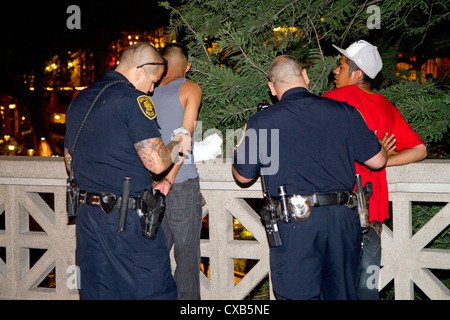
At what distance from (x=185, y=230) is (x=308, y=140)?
4.03 feet

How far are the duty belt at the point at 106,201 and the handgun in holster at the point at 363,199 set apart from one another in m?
1.42

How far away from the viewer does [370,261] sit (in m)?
3.40

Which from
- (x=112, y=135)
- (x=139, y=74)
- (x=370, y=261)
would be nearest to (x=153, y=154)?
(x=112, y=135)

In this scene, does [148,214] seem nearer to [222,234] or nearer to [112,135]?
[112,135]

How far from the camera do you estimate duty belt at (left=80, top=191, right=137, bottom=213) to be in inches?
120

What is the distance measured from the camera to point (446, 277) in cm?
466

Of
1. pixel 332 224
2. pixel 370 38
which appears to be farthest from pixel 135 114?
pixel 370 38

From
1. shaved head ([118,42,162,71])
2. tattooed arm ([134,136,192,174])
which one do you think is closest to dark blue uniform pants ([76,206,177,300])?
tattooed arm ([134,136,192,174])

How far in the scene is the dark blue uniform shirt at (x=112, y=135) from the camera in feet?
9.82

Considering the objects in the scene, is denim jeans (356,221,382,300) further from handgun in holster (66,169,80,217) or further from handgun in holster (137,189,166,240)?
handgun in holster (66,169,80,217)

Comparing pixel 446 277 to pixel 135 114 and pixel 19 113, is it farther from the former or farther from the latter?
pixel 19 113

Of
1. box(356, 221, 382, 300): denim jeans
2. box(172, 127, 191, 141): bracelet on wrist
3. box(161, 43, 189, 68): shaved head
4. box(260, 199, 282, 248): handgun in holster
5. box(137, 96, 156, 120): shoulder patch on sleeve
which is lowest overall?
box(356, 221, 382, 300): denim jeans

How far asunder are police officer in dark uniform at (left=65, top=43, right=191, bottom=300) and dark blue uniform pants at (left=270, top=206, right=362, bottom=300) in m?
0.76

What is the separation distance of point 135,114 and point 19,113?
27201 millimetres
